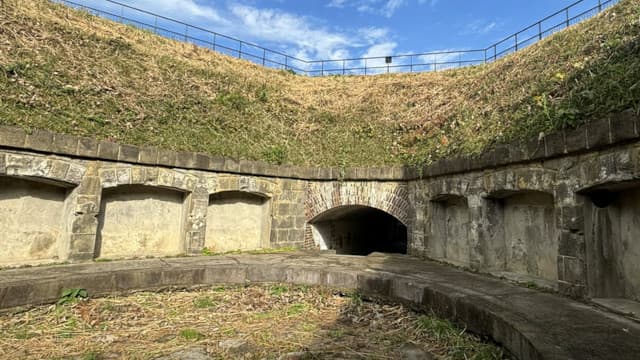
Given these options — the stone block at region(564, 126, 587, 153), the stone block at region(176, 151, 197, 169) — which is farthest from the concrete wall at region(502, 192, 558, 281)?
the stone block at region(176, 151, 197, 169)

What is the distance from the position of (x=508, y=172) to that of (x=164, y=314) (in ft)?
17.8

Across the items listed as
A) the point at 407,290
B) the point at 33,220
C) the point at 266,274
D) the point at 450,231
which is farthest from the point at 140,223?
the point at 450,231

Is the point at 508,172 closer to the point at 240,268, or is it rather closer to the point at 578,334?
the point at 578,334

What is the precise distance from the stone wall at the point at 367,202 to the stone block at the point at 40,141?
15mm

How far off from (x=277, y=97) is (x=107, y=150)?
6.67 metres

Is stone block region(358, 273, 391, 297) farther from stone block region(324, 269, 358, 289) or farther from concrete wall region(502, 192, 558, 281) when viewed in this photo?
concrete wall region(502, 192, 558, 281)

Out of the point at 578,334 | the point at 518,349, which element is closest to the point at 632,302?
the point at 578,334

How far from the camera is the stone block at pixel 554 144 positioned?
15.0ft

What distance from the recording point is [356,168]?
29.0ft

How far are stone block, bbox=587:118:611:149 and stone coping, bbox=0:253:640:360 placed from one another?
1816mm

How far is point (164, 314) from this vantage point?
498 centimetres

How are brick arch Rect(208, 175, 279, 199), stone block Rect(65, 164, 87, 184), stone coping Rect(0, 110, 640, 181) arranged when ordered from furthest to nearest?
brick arch Rect(208, 175, 279, 199)
stone block Rect(65, 164, 87, 184)
stone coping Rect(0, 110, 640, 181)

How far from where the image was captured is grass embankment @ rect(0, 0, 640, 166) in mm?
5855

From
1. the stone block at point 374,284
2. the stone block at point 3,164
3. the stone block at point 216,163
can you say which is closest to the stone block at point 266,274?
the stone block at point 374,284
